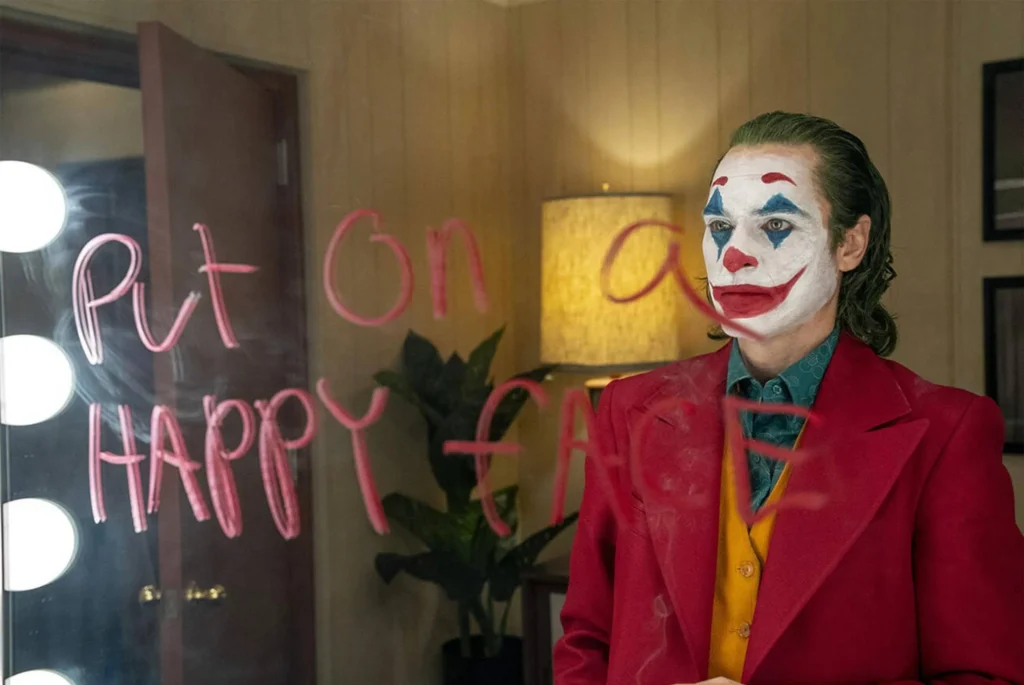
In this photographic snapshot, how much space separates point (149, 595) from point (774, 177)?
81 cm

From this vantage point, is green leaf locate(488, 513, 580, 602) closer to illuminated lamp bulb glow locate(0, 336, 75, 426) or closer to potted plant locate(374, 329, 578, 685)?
potted plant locate(374, 329, 578, 685)

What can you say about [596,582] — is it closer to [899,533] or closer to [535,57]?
[899,533]

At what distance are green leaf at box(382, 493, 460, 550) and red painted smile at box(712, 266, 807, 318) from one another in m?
0.40

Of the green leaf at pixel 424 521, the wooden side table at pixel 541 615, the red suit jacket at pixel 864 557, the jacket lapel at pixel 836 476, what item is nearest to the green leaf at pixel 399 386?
the green leaf at pixel 424 521

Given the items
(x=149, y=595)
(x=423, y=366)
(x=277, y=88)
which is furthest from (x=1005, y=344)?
(x=149, y=595)

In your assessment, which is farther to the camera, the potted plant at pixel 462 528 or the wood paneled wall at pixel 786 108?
the potted plant at pixel 462 528

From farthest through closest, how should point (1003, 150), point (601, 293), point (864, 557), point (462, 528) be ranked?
point (462, 528), point (601, 293), point (1003, 150), point (864, 557)

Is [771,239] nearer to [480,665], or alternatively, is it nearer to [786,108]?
[786,108]

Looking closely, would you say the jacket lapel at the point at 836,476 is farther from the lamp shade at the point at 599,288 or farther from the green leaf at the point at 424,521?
the green leaf at the point at 424,521

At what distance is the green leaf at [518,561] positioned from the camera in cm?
112

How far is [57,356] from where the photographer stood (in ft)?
3.98

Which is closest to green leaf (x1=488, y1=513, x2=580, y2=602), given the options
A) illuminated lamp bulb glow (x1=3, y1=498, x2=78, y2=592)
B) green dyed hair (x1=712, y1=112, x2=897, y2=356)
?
green dyed hair (x1=712, y1=112, x2=897, y2=356)

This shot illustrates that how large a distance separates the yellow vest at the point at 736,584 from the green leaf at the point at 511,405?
0.26m

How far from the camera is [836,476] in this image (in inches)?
35.5
